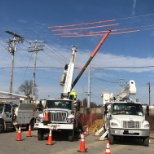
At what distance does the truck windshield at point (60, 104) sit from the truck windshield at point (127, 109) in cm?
272

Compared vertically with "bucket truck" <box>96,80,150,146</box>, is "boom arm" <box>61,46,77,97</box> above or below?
above

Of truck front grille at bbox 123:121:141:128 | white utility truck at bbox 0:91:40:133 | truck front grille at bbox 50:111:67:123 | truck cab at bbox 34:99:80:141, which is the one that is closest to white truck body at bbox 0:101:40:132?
white utility truck at bbox 0:91:40:133

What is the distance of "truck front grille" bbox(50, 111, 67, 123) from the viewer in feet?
57.1

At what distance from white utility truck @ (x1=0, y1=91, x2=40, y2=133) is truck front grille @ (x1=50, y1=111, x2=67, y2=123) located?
652 cm

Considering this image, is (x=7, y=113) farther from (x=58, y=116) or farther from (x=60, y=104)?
(x=58, y=116)

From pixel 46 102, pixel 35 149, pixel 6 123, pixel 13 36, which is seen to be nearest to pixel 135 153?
pixel 35 149

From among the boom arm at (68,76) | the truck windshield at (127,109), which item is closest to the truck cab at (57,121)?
the truck windshield at (127,109)

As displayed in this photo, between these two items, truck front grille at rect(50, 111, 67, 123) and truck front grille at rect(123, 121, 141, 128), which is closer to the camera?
truck front grille at rect(123, 121, 141, 128)

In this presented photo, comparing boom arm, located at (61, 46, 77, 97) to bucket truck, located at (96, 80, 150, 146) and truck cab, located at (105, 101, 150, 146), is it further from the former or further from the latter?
truck cab, located at (105, 101, 150, 146)

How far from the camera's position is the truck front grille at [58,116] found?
685 inches

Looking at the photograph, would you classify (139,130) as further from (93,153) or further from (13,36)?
(13,36)

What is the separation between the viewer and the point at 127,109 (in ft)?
57.1

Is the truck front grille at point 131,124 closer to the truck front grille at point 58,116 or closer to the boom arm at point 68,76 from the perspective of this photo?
the truck front grille at point 58,116

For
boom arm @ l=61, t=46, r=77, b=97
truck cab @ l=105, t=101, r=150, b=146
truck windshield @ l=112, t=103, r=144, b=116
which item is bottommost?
truck cab @ l=105, t=101, r=150, b=146
